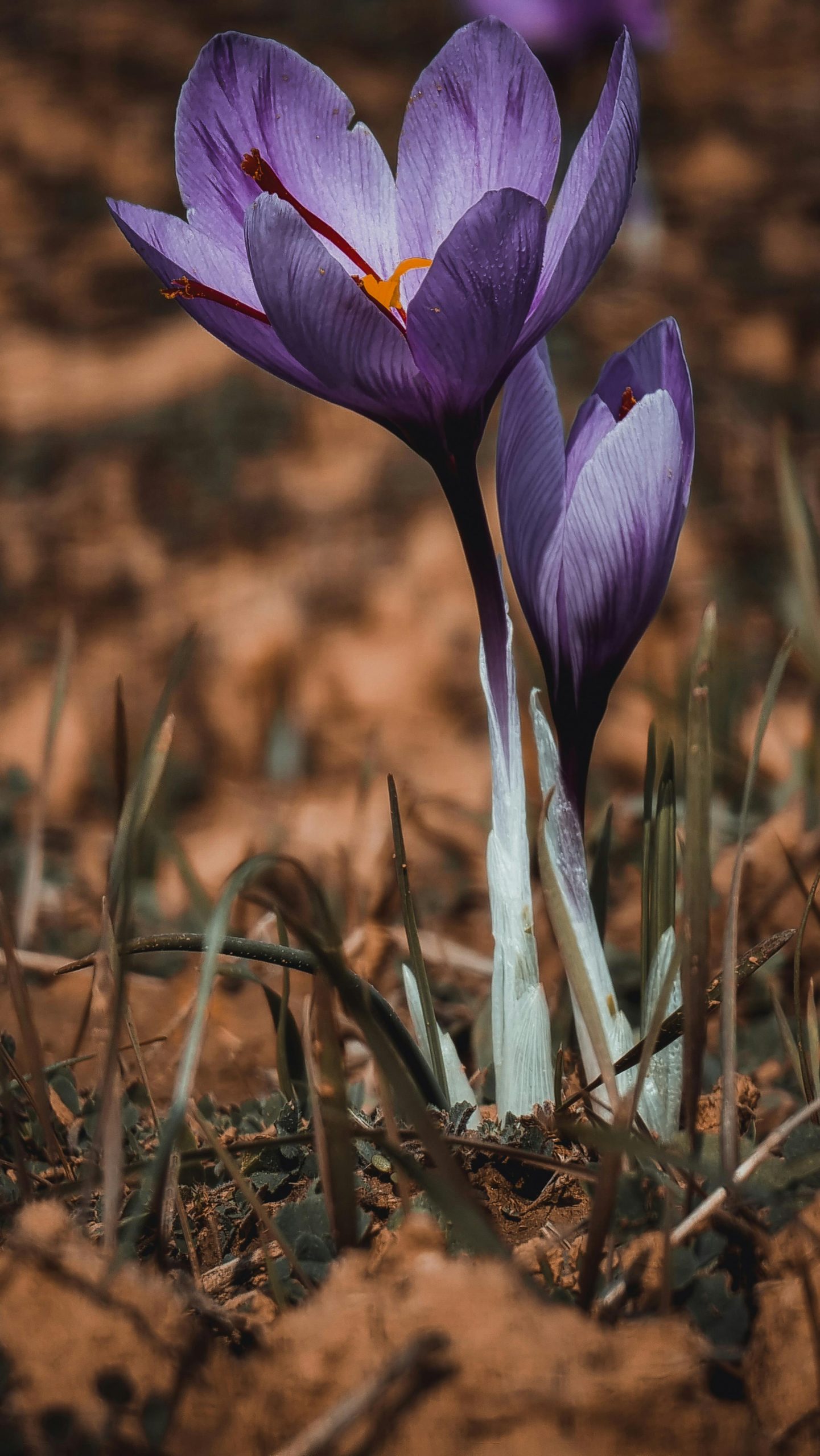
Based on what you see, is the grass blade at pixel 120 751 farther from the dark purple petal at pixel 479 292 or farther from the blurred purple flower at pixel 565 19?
the blurred purple flower at pixel 565 19

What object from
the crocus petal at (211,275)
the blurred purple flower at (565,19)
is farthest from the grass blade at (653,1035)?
the blurred purple flower at (565,19)

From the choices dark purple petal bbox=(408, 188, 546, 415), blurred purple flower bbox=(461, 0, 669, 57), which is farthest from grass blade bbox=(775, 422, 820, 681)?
blurred purple flower bbox=(461, 0, 669, 57)

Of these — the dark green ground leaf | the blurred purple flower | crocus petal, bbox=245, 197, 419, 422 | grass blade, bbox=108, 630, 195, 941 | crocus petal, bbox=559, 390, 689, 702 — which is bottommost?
the dark green ground leaf

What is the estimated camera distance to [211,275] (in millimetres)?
812

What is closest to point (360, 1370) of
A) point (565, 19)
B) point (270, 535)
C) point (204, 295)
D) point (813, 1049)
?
point (813, 1049)

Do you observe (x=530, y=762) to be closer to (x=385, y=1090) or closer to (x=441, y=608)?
(x=441, y=608)

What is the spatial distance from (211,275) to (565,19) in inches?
109

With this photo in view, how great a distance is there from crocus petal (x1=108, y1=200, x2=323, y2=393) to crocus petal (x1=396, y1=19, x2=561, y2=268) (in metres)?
0.13

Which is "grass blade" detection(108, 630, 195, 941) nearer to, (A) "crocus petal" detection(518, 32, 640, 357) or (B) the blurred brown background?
(A) "crocus petal" detection(518, 32, 640, 357)

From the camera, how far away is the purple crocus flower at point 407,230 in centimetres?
71

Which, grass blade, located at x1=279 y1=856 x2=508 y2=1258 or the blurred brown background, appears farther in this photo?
the blurred brown background

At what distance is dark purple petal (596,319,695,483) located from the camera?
0.85 meters

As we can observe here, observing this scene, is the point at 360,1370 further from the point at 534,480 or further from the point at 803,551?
the point at 803,551

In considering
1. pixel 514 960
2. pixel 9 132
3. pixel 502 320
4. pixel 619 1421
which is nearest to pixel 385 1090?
pixel 514 960
